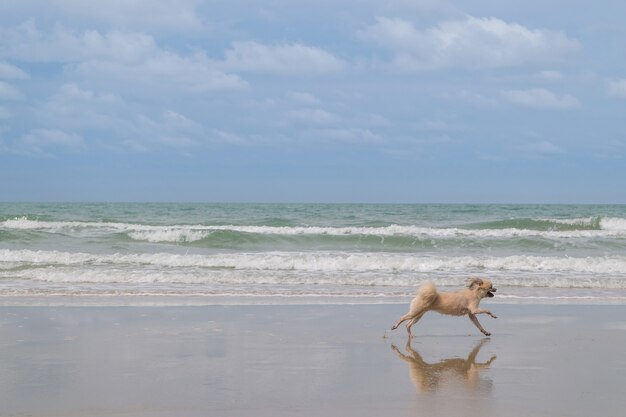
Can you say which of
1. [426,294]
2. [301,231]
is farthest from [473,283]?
[301,231]

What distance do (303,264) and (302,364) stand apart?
35.4 feet

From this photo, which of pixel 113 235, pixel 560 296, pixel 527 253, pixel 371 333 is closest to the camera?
pixel 371 333

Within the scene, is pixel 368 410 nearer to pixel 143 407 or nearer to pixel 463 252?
pixel 143 407

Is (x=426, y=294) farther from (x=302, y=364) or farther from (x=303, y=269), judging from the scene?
(x=303, y=269)

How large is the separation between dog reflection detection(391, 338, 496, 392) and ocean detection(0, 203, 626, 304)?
473 cm

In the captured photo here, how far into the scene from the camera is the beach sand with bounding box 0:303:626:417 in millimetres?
5688

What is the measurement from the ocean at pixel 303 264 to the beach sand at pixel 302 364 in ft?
7.89

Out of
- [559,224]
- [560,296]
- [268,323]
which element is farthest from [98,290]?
[559,224]

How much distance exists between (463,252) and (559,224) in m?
11.3

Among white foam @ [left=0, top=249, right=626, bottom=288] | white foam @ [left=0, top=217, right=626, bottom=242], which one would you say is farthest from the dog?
white foam @ [left=0, top=217, right=626, bottom=242]

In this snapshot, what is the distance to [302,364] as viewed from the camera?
23.2 ft

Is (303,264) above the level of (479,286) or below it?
below

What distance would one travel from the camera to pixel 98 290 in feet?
43.4

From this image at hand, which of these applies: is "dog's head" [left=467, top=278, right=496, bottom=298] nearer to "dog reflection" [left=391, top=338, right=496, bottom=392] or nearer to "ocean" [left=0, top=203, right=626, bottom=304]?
"dog reflection" [left=391, top=338, right=496, bottom=392]
